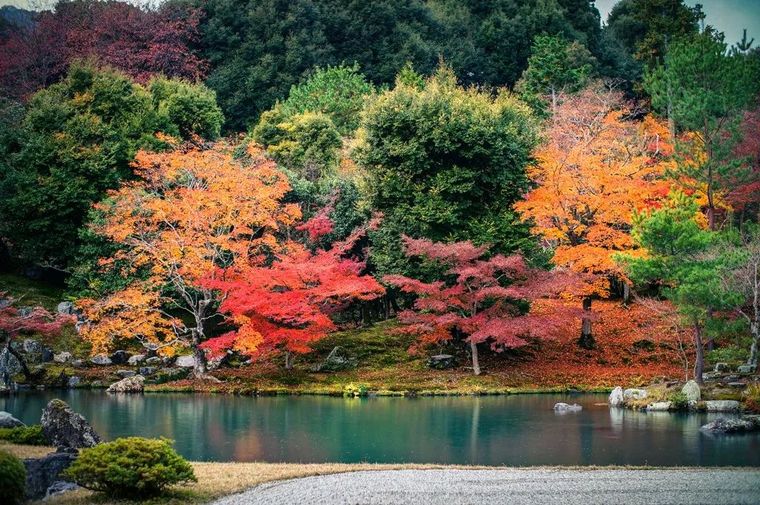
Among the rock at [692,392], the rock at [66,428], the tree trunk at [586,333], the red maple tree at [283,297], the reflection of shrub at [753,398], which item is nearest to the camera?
the rock at [66,428]

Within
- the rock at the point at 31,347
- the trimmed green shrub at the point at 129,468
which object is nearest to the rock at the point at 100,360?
the rock at the point at 31,347

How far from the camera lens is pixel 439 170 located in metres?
30.5

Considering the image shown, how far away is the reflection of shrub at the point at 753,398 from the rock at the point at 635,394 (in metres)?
2.71

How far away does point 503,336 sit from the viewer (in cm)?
2700

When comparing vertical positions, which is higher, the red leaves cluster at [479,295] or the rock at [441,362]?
the red leaves cluster at [479,295]

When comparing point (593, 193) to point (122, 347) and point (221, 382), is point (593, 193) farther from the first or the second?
point (122, 347)

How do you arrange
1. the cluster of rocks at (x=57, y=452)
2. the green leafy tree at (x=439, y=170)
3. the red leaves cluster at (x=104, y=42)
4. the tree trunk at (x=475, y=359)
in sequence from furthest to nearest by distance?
1. the red leaves cluster at (x=104, y=42)
2. the green leafy tree at (x=439, y=170)
3. the tree trunk at (x=475, y=359)
4. the cluster of rocks at (x=57, y=452)

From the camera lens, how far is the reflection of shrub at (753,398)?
2159cm

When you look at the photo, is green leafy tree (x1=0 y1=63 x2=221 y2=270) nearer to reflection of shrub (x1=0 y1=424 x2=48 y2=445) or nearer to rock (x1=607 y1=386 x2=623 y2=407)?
reflection of shrub (x1=0 y1=424 x2=48 y2=445)

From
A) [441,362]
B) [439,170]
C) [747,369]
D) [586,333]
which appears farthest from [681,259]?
[439,170]

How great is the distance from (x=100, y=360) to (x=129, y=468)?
735 inches

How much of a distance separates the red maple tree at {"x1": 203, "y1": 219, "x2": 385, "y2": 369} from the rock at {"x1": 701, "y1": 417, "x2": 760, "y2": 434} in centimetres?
1212

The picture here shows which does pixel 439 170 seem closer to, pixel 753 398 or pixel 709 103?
pixel 709 103

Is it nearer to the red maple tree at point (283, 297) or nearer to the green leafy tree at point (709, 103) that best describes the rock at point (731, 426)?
the green leafy tree at point (709, 103)
